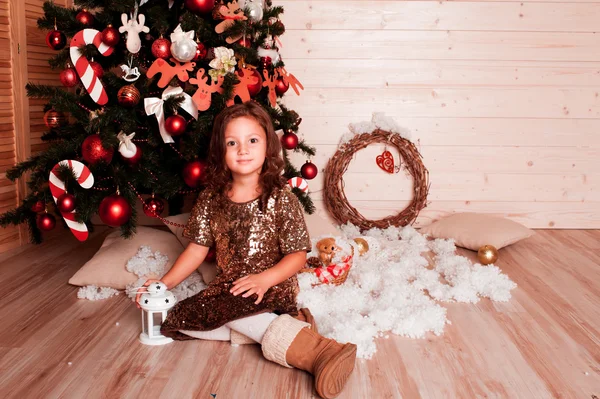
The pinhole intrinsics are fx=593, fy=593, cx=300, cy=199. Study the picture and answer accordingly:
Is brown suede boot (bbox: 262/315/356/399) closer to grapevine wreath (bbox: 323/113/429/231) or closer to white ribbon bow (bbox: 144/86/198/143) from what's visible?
white ribbon bow (bbox: 144/86/198/143)

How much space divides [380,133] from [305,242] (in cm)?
139

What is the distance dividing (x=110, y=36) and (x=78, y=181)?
50cm

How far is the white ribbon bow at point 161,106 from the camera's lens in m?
2.03

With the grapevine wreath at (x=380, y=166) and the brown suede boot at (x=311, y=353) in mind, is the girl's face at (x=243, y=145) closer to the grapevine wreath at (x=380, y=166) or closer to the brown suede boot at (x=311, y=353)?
the brown suede boot at (x=311, y=353)

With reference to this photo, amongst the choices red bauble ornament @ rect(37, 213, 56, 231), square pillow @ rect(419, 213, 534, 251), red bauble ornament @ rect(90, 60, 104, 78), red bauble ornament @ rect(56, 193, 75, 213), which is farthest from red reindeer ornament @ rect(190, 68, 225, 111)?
square pillow @ rect(419, 213, 534, 251)

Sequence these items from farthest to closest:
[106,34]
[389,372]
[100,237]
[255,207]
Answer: [100,237]
[106,34]
[255,207]
[389,372]

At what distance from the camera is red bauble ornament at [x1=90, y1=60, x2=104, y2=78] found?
2.04 meters

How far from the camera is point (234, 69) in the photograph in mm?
2158

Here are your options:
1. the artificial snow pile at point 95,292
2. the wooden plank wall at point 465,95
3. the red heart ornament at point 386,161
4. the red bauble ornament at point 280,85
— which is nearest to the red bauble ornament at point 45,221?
the artificial snow pile at point 95,292

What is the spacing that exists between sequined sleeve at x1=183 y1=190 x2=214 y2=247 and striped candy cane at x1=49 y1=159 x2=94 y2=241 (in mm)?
426

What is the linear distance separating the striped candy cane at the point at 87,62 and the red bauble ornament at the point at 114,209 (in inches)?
14.2

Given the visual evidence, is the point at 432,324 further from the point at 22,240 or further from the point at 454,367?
the point at 22,240

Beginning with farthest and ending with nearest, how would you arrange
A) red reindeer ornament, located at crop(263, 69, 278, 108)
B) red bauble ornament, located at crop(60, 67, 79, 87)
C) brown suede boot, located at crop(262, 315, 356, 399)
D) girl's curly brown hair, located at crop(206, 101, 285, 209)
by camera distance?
red reindeer ornament, located at crop(263, 69, 278, 108) → red bauble ornament, located at crop(60, 67, 79, 87) → girl's curly brown hair, located at crop(206, 101, 285, 209) → brown suede boot, located at crop(262, 315, 356, 399)

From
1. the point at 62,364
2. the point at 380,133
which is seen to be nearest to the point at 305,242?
the point at 62,364
